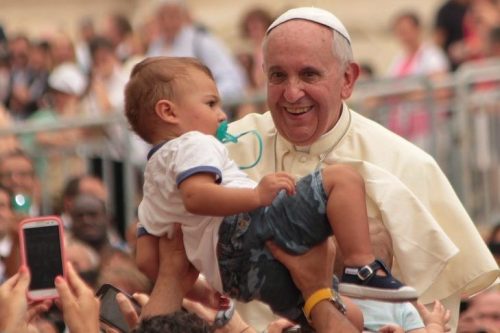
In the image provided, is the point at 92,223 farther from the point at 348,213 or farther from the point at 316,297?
the point at 348,213

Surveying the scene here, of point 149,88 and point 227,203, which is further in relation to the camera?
point 149,88

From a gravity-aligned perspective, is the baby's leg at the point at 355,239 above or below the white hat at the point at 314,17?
below

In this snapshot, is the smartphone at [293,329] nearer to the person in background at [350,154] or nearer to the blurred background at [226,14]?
the person in background at [350,154]

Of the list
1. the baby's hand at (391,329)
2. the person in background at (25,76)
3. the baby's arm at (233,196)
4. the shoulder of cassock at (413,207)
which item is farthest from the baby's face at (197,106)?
the person in background at (25,76)

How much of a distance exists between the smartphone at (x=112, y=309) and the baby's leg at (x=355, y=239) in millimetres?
1083

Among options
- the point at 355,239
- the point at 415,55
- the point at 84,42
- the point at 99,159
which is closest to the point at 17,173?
the point at 99,159

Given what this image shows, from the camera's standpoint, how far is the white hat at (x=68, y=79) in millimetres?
17438

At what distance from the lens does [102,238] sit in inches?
497

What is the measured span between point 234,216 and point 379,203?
0.87 meters

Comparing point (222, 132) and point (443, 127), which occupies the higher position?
point (222, 132)

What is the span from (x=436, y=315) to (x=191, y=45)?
905 cm

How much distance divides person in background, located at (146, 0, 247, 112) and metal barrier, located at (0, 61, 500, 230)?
5.39ft

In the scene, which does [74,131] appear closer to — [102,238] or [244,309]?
[102,238]

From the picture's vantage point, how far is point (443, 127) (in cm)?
1459
